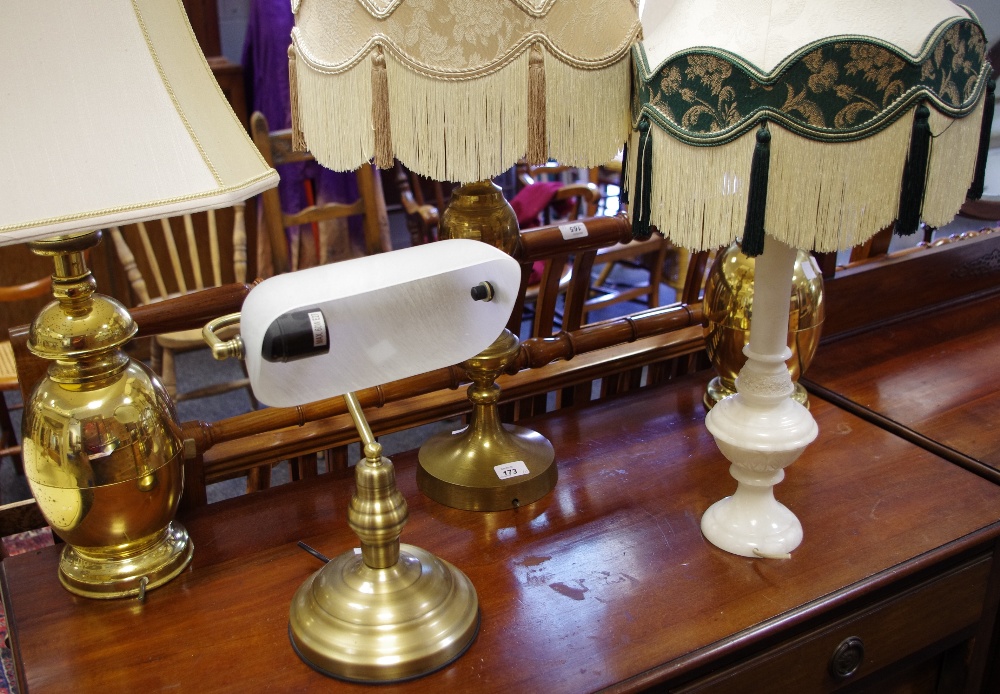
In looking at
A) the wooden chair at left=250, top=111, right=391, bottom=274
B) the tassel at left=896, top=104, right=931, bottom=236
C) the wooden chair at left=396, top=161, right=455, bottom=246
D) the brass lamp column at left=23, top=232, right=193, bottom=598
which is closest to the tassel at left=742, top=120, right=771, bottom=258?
the tassel at left=896, top=104, right=931, bottom=236

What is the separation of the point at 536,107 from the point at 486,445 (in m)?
0.41

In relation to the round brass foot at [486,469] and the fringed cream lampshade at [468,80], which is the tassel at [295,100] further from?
the round brass foot at [486,469]

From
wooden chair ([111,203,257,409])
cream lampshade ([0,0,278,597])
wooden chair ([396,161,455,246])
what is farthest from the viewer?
wooden chair ([396,161,455,246])

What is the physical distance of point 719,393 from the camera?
1.22 meters

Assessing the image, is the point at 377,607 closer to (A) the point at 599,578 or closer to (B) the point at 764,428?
(A) the point at 599,578

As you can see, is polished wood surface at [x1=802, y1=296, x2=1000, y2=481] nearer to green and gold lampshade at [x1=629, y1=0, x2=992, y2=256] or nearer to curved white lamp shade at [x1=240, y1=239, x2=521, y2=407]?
green and gold lampshade at [x1=629, y1=0, x2=992, y2=256]

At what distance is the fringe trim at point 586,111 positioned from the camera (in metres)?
0.82

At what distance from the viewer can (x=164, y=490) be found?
88 centimetres

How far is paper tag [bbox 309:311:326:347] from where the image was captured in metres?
0.66

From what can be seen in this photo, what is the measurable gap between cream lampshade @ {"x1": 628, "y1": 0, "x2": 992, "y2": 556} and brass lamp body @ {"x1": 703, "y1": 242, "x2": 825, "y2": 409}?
41 centimetres

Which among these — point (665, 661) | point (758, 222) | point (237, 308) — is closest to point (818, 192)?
point (758, 222)

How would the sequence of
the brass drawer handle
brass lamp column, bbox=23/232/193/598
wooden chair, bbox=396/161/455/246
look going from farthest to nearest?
1. wooden chair, bbox=396/161/455/246
2. the brass drawer handle
3. brass lamp column, bbox=23/232/193/598

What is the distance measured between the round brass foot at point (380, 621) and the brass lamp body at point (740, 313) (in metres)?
0.55

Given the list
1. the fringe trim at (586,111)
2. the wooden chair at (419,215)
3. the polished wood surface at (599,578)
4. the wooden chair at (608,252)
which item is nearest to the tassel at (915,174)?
A: the fringe trim at (586,111)
